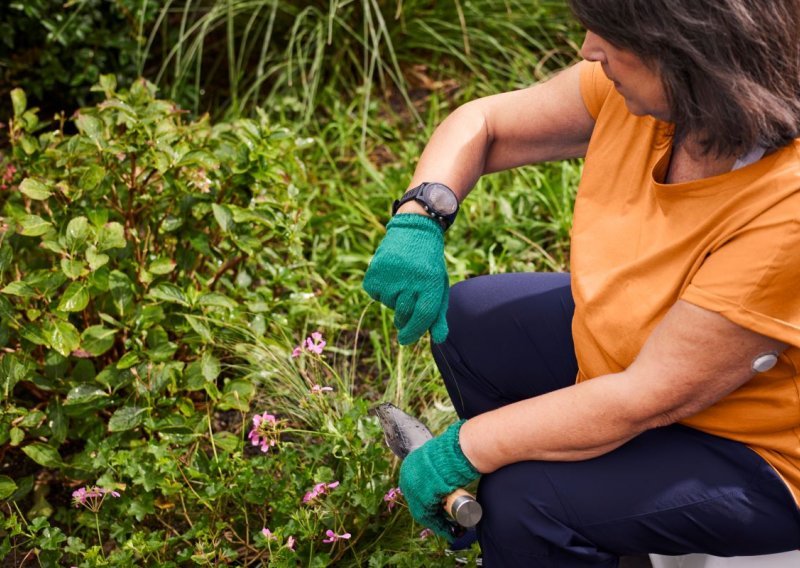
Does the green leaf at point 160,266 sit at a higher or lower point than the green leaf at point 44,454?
higher

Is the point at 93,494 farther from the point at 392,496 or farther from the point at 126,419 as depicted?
the point at 392,496

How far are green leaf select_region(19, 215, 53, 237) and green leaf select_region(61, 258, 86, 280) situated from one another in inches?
4.3

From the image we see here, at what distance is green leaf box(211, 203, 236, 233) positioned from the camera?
2.12 m

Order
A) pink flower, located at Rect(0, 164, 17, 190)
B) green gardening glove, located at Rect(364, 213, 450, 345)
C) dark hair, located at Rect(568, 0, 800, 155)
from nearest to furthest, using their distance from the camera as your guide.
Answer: dark hair, located at Rect(568, 0, 800, 155) < green gardening glove, located at Rect(364, 213, 450, 345) < pink flower, located at Rect(0, 164, 17, 190)

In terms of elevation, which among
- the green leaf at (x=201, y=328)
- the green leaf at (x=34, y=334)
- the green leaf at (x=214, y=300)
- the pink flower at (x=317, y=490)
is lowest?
the pink flower at (x=317, y=490)

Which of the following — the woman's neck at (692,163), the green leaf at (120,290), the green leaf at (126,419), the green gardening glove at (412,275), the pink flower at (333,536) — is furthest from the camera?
the green leaf at (120,290)

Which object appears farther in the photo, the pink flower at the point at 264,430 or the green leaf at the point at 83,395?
the green leaf at the point at 83,395

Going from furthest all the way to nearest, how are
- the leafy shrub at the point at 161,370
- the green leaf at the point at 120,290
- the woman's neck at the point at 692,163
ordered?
1. the green leaf at the point at 120,290
2. the leafy shrub at the point at 161,370
3. the woman's neck at the point at 692,163

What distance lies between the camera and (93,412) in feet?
6.72

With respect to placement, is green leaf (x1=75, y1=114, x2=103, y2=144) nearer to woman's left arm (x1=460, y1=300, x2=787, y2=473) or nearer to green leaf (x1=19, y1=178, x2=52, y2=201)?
green leaf (x1=19, y1=178, x2=52, y2=201)

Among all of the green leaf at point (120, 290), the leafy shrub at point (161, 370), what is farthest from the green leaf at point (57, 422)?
the green leaf at point (120, 290)

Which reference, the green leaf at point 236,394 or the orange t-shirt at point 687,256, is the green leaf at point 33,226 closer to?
the green leaf at point 236,394

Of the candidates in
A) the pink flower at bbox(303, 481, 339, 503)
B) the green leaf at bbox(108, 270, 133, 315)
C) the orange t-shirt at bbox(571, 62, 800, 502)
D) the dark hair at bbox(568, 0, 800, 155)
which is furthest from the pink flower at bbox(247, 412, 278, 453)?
the dark hair at bbox(568, 0, 800, 155)

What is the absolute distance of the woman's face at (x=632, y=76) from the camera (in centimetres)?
133
